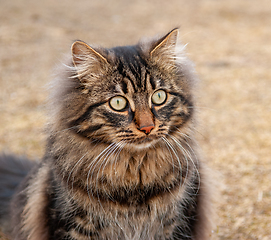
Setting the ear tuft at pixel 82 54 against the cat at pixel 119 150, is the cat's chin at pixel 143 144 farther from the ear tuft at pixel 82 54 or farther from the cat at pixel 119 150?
the ear tuft at pixel 82 54

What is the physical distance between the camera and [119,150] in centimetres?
167

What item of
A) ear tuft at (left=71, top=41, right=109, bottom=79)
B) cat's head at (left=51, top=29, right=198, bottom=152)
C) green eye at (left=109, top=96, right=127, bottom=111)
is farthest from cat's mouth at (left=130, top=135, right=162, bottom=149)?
ear tuft at (left=71, top=41, right=109, bottom=79)

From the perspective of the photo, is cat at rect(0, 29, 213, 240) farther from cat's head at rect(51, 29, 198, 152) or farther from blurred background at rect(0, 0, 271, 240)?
blurred background at rect(0, 0, 271, 240)

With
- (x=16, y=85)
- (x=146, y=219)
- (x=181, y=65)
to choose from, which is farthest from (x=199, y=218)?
(x=16, y=85)

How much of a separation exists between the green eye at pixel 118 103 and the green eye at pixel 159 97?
16 centimetres

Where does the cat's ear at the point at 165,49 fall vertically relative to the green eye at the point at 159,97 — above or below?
above

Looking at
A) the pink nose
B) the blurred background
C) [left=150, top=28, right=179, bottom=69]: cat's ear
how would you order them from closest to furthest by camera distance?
the pink nose < [left=150, top=28, right=179, bottom=69]: cat's ear < the blurred background

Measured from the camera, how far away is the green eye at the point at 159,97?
5.31 feet

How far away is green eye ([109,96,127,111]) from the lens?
1580mm

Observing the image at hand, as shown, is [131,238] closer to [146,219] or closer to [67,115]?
[146,219]

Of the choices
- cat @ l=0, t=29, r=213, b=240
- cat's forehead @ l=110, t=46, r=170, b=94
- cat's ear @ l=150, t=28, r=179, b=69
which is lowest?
cat @ l=0, t=29, r=213, b=240

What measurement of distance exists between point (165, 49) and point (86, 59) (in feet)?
1.52

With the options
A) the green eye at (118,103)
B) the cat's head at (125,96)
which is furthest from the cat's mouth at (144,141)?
the green eye at (118,103)

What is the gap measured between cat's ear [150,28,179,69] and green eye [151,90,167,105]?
202 millimetres
